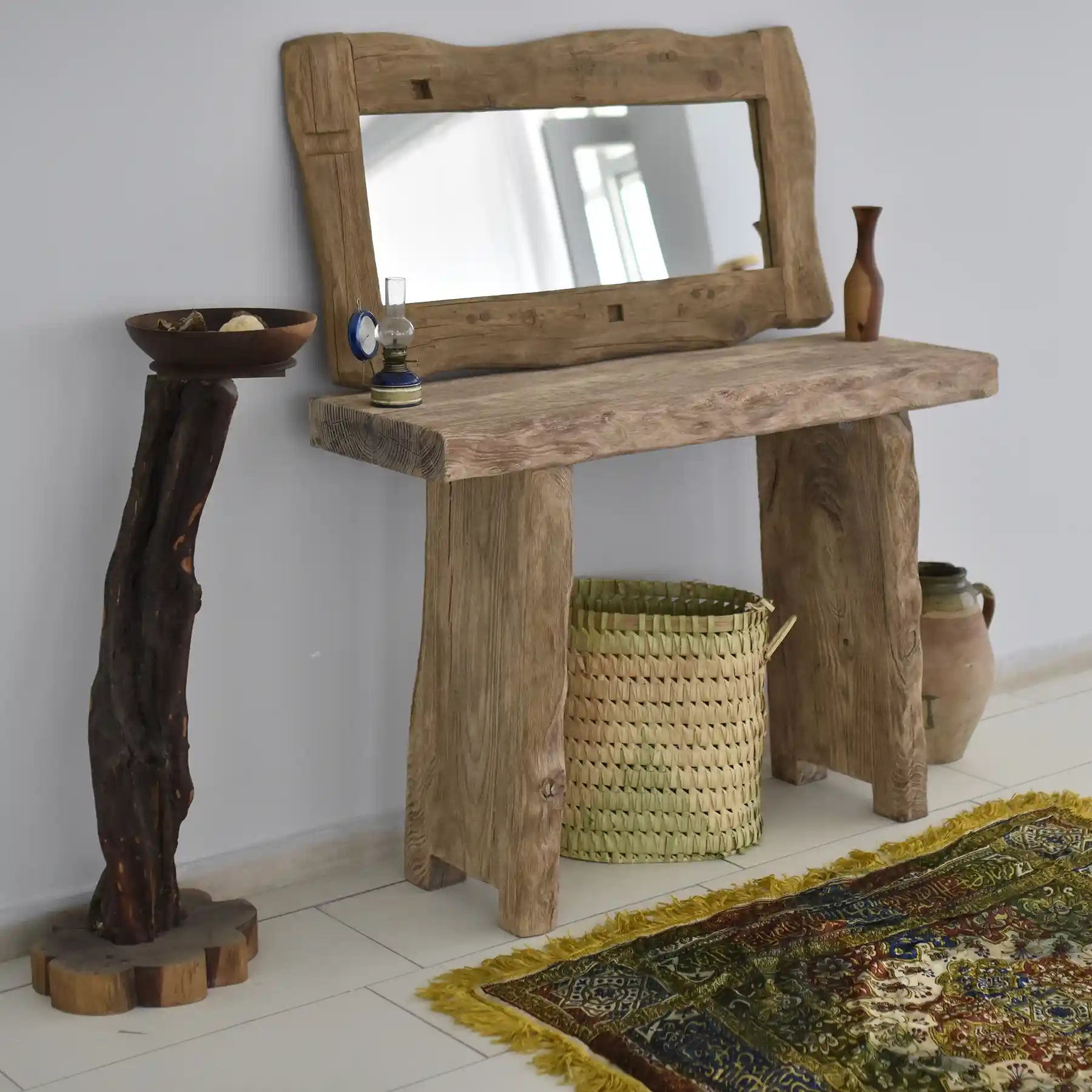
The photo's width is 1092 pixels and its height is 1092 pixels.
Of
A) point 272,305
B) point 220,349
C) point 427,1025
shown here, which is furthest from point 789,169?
point 427,1025

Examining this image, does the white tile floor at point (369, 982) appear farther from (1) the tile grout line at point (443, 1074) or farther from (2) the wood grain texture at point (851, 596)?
(2) the wood grain texture at point (851, 596)

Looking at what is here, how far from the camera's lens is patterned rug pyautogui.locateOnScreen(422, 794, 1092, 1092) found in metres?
2.29

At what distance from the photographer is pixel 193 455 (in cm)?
244

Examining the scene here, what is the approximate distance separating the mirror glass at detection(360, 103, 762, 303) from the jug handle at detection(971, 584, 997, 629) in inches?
35.6

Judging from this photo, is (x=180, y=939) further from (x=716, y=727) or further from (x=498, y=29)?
(x=498, y=29)

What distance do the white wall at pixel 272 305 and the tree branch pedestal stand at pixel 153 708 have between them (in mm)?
Answer: 159

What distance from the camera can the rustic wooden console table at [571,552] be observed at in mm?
2607

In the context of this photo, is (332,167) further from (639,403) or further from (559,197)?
(639,403)

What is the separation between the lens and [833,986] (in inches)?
99.0

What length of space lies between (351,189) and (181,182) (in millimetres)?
283

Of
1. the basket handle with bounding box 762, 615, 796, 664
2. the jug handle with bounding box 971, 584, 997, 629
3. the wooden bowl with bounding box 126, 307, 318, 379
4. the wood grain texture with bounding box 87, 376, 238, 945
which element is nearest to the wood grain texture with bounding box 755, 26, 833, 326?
the basket handle with bounding box 762, 615, 796, 664

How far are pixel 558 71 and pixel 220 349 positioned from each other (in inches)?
38.1

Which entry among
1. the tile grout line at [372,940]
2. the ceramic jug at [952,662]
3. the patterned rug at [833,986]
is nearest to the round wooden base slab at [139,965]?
the tile grout line at [372,940]

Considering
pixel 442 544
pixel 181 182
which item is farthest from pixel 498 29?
pixel 442 544
